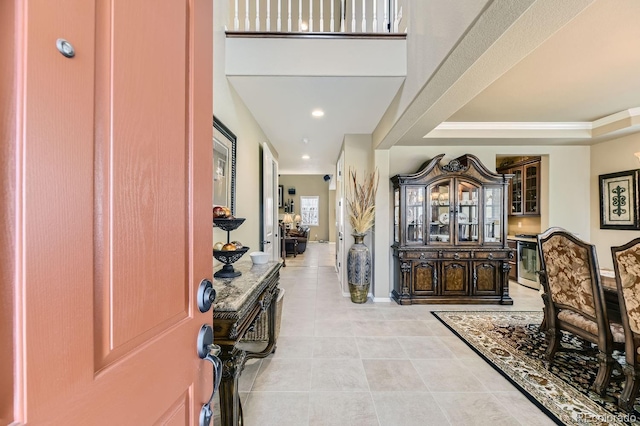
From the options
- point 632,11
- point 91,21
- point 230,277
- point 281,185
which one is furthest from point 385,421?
point 281,185

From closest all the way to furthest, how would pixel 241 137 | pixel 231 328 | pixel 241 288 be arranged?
1. pixel 231 328
2. pixel 241 288
3. pixel 241 137

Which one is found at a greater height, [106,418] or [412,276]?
[106,418]

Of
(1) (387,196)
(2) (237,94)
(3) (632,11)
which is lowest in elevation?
(1) (387,196)

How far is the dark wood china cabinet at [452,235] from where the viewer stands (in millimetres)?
4020

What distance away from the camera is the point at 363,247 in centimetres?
407

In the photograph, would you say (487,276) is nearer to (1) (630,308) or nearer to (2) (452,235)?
(2) (452,235)

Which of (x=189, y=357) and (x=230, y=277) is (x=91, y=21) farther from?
(x=230, y=277)

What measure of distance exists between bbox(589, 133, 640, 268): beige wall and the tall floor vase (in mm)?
3455

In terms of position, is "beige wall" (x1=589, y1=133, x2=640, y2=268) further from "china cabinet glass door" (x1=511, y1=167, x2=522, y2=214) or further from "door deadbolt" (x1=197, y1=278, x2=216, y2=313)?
"door deadbolt" (x1=197, y1=278, x2=216, y2=313)

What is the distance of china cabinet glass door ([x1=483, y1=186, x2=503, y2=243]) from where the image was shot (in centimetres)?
412

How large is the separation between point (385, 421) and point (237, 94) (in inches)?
119

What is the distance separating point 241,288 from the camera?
1.49 metres

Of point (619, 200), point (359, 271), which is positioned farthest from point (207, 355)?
point (619, 200)

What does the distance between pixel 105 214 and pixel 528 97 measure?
4106 millimetres
